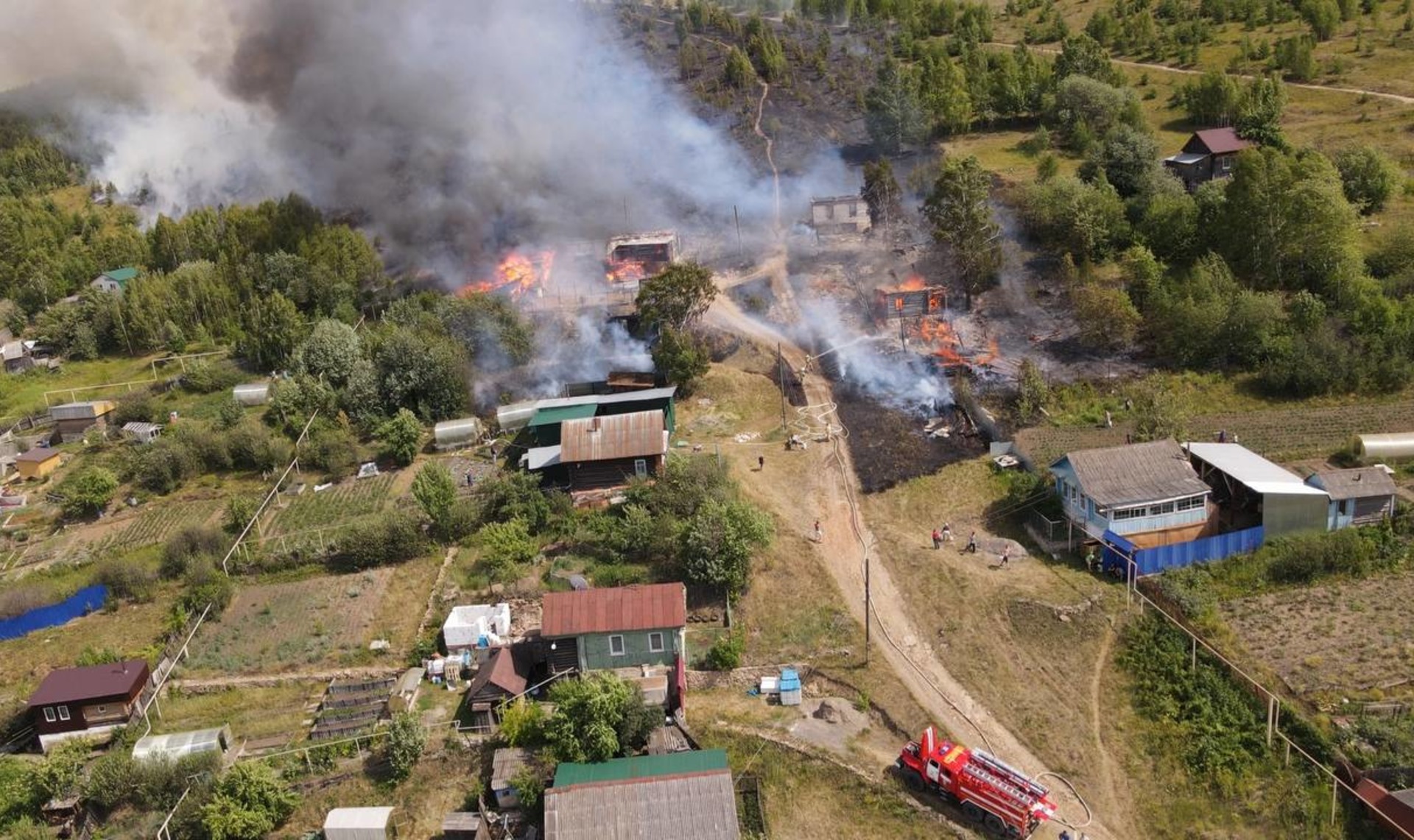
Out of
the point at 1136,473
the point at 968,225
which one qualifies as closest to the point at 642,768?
the point at 1136,473

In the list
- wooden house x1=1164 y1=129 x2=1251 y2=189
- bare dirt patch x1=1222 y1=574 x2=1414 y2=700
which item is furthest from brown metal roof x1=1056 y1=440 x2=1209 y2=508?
wooden house x1=1164 y1=129 x2=1251 y2=189

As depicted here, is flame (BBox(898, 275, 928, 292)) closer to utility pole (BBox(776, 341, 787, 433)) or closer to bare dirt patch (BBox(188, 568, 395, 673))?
utility pole (BBox(776, 341, 787, 433))

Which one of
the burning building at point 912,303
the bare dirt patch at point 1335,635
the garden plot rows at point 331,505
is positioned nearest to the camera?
the bare dirt patch at point 1335,635

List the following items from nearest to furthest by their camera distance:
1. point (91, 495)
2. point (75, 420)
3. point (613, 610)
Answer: point (613, 610) → point (91, 495) → point (75, 420)

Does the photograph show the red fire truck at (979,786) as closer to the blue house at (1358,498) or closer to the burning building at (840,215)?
the blue house at (1358,498)

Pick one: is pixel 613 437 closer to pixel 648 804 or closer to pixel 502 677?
pixel 502 677

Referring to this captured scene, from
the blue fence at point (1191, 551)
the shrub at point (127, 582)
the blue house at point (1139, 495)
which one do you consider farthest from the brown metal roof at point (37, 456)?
the blue fence at point (1191, 551)
